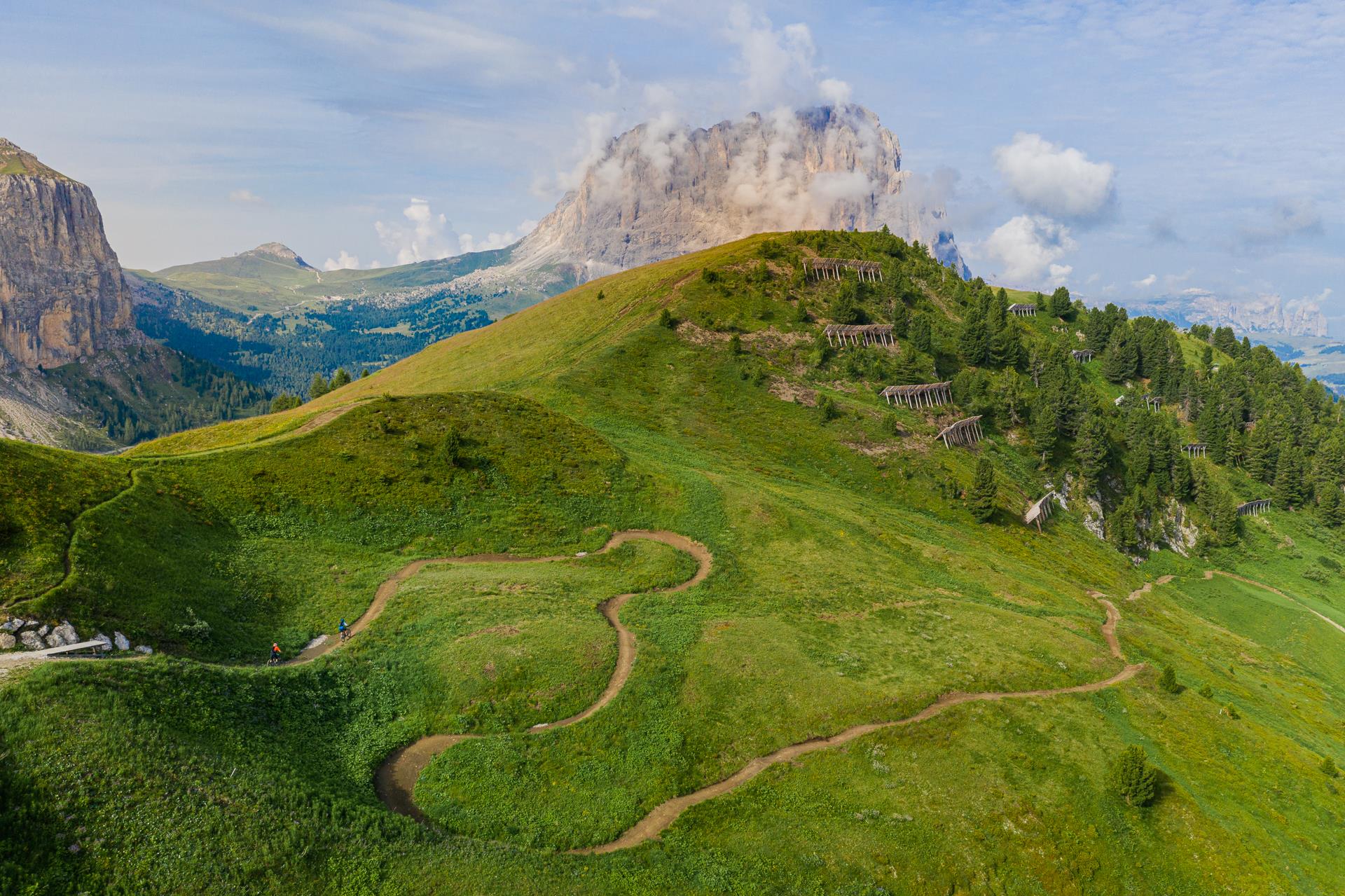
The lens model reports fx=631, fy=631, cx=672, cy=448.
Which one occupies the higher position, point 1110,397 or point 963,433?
point 1110,397

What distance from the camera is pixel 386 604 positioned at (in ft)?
145

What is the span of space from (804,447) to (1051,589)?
35.7 meters

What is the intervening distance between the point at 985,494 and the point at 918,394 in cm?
2999

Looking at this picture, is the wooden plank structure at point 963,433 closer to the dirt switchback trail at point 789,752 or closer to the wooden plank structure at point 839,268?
the wooden plank structure at point 839,268

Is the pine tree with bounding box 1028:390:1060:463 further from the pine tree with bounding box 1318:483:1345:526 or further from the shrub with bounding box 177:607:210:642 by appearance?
the shrub with bounding box 177:607:210:642

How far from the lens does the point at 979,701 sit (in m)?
41.0

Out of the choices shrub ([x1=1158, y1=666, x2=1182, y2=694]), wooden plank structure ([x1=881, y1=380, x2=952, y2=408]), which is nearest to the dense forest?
wooden plank structure ([x1=881, y1=380, x2=952, y2=408])

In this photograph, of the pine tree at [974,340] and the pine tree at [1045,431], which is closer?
the pine tree at [1045,431]

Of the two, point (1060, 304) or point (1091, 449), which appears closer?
point (1091, 449)

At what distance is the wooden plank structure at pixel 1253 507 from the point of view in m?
121

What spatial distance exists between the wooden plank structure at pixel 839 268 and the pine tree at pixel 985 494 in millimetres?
67798

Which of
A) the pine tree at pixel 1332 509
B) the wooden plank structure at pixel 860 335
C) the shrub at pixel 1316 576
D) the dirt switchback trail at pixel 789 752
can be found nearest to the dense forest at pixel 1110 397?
the pine tree at pixel 1332 509

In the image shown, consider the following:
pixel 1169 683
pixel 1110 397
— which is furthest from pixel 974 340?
pixel 1169 683

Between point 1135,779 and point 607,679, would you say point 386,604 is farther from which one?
point 1135,779
